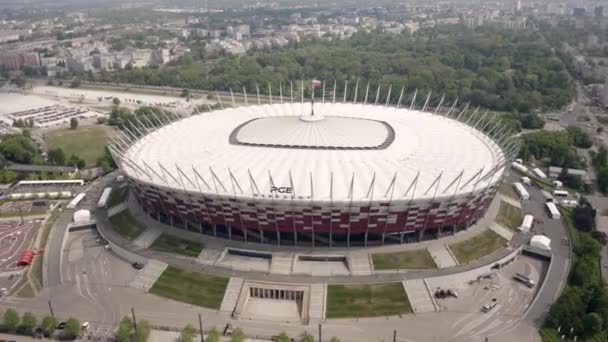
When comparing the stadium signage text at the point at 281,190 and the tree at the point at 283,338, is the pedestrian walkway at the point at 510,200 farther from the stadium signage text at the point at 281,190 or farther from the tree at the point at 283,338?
the tree at the point at 283,338

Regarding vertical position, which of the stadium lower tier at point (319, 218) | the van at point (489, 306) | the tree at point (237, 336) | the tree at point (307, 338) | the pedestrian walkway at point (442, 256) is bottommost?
the van at point (489, 306)

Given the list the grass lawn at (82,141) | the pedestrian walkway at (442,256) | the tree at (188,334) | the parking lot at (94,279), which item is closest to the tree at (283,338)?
the tree at (188,334)

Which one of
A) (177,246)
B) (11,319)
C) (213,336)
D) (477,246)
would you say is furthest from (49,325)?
(477,246)

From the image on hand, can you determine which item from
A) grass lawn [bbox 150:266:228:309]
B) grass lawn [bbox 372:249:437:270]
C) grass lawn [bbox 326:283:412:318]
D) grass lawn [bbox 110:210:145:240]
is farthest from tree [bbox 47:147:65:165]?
grass lawn [bbox 372:249:437:270]

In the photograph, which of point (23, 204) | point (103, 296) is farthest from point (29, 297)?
point (23, 204)

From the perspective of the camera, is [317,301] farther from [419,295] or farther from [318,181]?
[318,181]

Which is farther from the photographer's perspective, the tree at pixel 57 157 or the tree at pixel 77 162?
the tree at pixel 57 157
